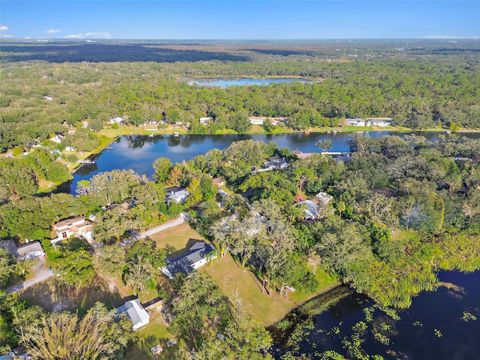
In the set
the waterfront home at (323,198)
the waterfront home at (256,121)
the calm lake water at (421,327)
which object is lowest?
the calm lake water at (421,327)

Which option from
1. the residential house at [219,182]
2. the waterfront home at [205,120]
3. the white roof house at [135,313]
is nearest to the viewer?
the white roof house at [135,313]

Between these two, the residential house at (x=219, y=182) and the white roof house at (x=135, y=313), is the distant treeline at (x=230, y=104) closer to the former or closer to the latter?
the residential house at (x=219, y=182)

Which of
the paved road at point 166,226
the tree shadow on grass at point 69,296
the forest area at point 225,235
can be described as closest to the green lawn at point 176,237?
the forest area at point 225,235

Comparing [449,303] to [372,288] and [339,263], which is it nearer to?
[372,288]

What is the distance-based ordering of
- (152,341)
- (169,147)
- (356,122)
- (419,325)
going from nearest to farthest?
(152,341)
(419,325)
(169,147)
(356,122)

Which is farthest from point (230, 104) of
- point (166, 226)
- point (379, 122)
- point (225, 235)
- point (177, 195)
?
point (225, 235)

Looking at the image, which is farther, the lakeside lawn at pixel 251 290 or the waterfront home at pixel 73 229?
the waterfront home at pixel 73 229

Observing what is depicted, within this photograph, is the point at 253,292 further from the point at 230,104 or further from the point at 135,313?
the point at 230,104
